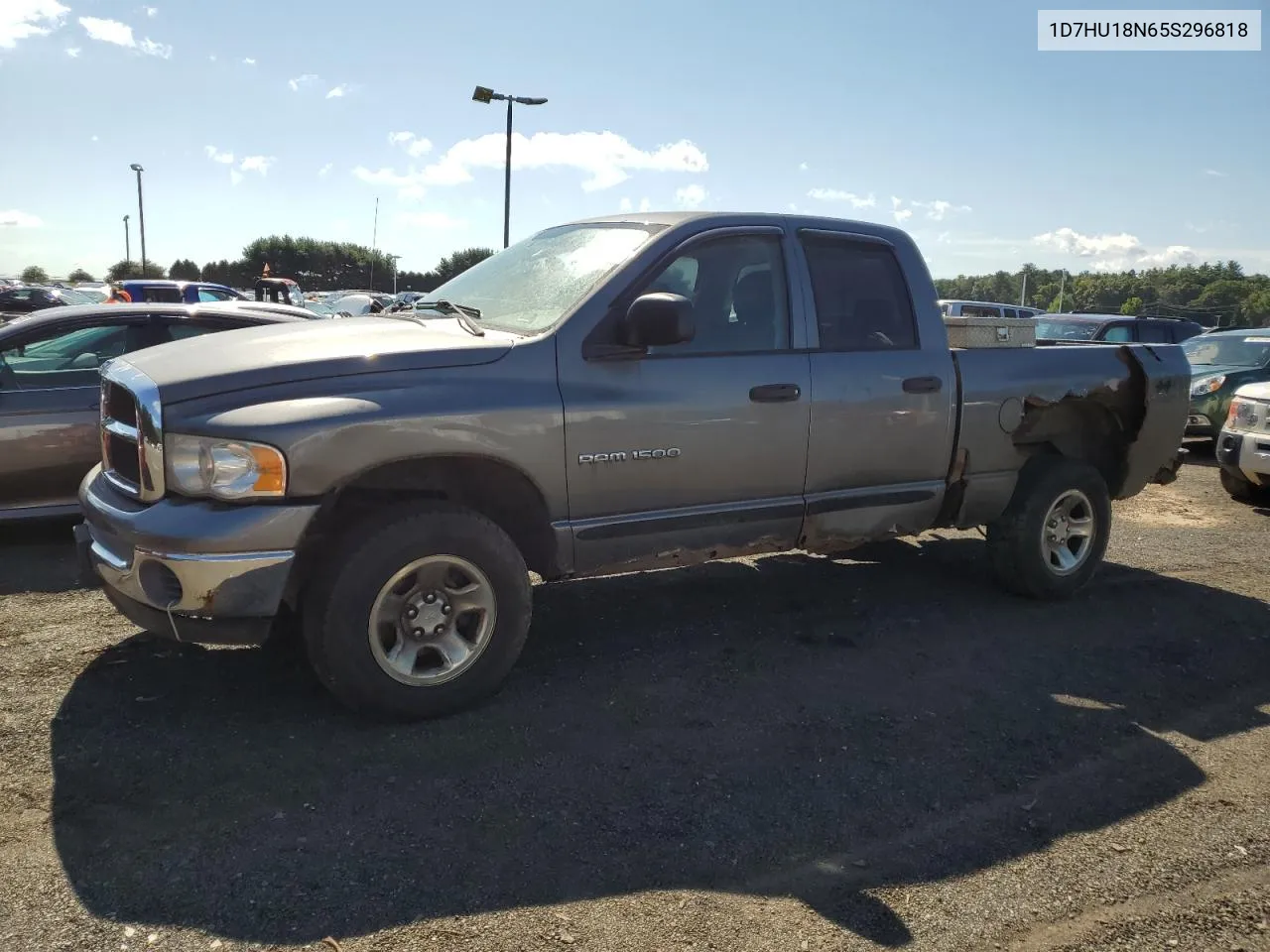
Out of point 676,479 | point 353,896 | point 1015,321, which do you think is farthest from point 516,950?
point 1015,321

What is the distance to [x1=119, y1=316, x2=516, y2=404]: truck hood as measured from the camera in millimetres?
3559

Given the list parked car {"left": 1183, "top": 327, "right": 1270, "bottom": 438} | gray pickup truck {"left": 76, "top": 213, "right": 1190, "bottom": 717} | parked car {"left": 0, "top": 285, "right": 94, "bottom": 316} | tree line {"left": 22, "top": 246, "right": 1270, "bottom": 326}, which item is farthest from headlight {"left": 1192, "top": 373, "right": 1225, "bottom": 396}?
tree line {"left": 22, "top": 246, "right": 1270, "bottom": 326}

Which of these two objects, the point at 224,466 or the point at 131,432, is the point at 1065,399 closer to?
the point at 224,466

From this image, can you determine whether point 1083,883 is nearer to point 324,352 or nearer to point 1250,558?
point 324,352

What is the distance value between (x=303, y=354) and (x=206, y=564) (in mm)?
859

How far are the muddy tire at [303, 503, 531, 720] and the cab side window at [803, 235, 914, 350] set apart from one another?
2011 millimetres

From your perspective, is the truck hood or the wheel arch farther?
the wheel arch

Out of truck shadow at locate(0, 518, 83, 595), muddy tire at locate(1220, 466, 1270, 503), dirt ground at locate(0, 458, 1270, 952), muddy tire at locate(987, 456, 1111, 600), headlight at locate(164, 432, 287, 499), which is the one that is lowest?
truck shadow at locate(0, 518, 83, 595)

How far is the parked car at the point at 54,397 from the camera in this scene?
6066 millimetres

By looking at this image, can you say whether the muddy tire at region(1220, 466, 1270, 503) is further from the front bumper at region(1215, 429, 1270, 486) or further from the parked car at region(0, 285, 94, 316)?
the parked car at region(0, 285, 94, 316)

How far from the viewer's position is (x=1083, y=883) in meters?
2.99

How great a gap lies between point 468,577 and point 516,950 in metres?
1.59

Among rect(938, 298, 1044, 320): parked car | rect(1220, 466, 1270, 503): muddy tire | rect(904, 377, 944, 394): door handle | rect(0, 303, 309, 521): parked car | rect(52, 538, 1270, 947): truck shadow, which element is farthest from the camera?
rect(938, 298, 1044, 320): parked car

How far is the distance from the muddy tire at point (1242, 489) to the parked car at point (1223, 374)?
2.06 m
